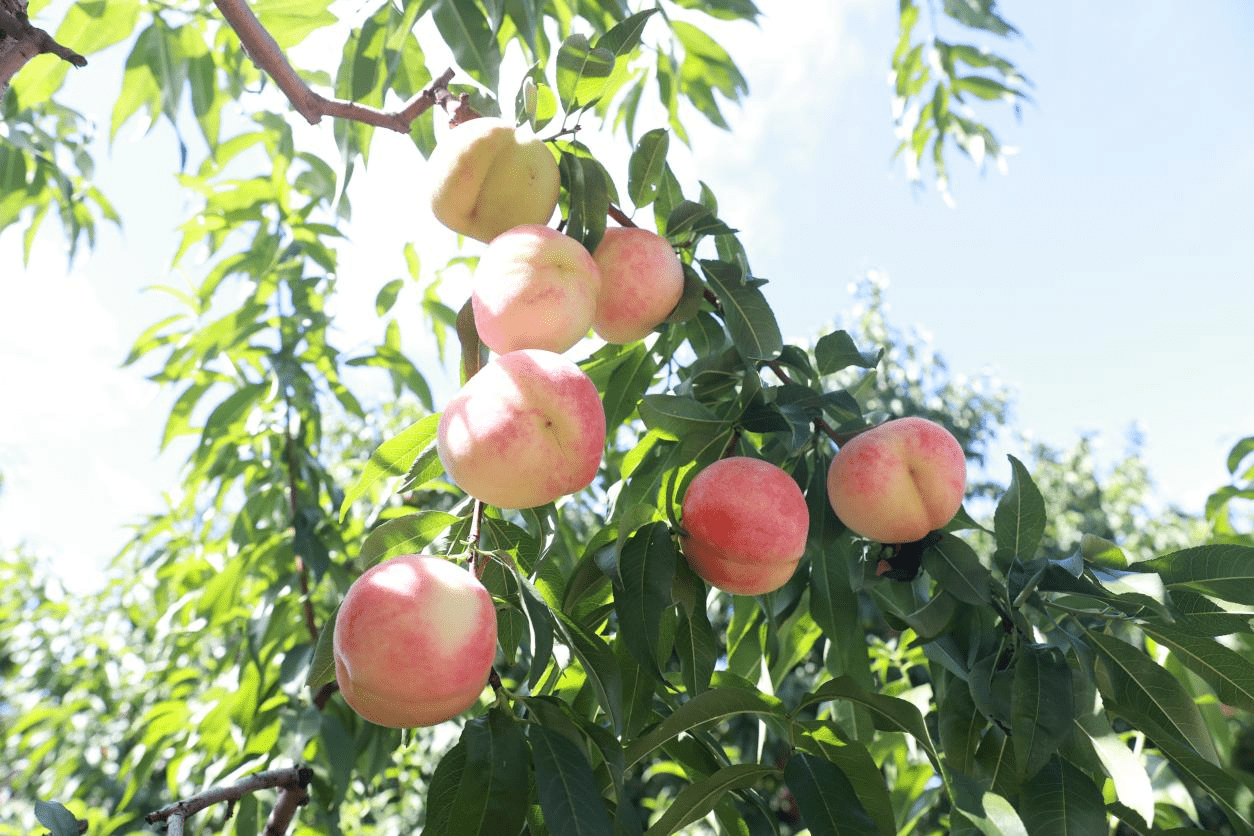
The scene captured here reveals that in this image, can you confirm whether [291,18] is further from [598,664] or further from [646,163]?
[598,664]

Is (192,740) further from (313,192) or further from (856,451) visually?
(856,451)

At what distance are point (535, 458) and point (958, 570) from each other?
0.40m

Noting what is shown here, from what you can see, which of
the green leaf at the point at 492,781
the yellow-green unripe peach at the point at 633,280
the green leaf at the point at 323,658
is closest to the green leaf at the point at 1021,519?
the yellow-green unripe peach at the point at 633,280

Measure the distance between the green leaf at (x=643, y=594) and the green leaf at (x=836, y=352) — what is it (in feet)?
1.01

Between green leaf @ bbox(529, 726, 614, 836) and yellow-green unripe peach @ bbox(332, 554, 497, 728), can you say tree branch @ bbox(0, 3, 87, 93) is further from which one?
green leaf @ bbox(529, 726, 614, 836)

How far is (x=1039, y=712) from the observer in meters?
0.66

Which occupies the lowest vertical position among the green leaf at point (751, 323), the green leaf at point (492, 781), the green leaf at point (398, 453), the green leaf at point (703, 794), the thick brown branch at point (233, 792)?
the thick brown branch at point (233, 792)

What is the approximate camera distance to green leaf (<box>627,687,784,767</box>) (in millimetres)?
686

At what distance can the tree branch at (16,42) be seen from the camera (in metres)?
0.78

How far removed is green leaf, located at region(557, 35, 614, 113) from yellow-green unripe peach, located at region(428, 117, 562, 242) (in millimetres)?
78

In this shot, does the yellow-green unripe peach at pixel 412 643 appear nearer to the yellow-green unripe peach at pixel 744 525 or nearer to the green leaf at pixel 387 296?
the yellow-green unripe peach at pixel 744 525

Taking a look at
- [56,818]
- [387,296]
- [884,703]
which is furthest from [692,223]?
[387,296]

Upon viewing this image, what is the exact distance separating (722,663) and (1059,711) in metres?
1.09

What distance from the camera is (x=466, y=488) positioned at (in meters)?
0.66
